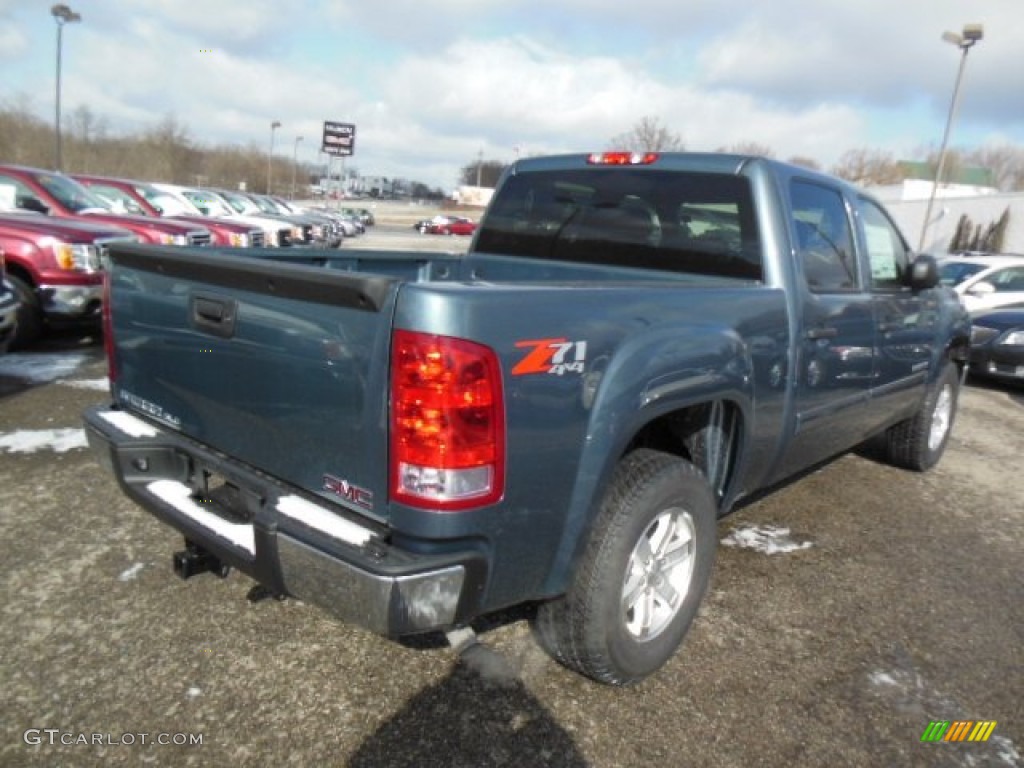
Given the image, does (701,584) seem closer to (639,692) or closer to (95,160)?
(639,692)

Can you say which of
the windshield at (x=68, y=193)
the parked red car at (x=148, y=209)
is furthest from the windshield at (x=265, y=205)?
the windshield at (x=68, y=193)

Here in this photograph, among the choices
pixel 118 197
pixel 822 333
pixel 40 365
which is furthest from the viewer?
pixel 118 197

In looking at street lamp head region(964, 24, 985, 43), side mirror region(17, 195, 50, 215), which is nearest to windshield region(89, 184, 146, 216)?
side mirror region(17, 195, 50, 215)

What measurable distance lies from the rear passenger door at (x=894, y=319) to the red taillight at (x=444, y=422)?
2.62m

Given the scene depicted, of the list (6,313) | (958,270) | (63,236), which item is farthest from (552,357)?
(958,270)

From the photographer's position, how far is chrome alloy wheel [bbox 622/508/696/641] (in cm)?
Result: 245

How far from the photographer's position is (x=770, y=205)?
304cm

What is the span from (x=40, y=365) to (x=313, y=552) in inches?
226

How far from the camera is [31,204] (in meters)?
8.14

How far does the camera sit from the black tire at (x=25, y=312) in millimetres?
6355

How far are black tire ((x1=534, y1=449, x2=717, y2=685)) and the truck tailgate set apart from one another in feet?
2.43

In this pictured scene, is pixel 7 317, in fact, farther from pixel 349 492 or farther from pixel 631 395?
pixel 631 395

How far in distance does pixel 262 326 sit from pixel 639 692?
5.68 ft

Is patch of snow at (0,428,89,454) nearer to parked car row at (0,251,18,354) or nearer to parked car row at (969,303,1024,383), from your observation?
parked car row at (0,251,18,354)
